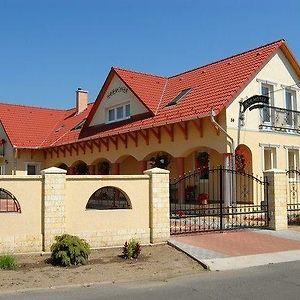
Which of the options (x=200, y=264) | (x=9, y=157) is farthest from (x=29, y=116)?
(x=200, y=264)

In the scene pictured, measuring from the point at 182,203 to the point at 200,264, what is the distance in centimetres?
903

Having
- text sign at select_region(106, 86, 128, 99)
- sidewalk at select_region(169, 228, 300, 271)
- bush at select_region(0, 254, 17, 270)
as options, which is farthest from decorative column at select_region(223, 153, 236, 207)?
bush at select_region(0, 254, 17, 270)

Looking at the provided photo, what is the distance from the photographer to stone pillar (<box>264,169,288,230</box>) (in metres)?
15.0

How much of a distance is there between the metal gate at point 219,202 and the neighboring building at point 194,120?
0.73 metres

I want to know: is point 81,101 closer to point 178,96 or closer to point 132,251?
point 178,96

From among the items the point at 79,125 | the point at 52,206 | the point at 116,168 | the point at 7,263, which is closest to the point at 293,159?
the point at 116,168

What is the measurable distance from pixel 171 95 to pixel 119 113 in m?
3.66

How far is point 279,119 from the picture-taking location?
65.9 feet

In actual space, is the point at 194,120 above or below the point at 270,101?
below

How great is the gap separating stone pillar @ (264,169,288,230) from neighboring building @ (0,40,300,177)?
103 inches

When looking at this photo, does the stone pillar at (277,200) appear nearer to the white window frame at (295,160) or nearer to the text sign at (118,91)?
the white window frame at (295,160)

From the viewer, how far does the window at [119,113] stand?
24.5m

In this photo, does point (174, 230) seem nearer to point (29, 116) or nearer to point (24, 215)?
point (24, 215)

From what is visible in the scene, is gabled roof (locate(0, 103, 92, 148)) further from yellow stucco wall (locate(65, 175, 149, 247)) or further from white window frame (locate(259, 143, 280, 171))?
yellow stucco wall (locate(65, 175, 149, 247))
